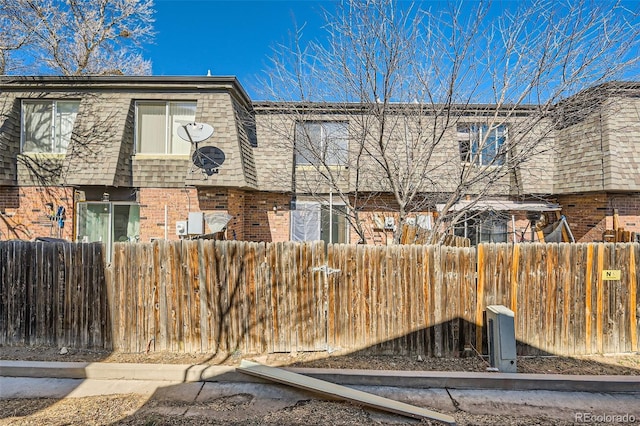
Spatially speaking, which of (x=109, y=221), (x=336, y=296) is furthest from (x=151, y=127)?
(x=336, y=296)

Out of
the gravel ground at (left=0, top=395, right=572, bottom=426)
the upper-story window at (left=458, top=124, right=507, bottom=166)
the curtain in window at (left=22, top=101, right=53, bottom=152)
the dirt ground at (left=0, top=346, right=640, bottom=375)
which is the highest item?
the curtain in window at (left=22, top=101, right=53, bottom=152)

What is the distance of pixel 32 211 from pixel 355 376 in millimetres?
9761

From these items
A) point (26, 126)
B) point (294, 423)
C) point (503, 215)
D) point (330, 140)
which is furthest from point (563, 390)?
point (26, 126)

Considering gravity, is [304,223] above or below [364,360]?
above

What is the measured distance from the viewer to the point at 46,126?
28.5ft

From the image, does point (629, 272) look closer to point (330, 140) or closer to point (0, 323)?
point (330, 140)

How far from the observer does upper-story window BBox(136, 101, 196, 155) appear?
8.69m

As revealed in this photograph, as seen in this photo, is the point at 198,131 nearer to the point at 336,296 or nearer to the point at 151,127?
the point at 151,127

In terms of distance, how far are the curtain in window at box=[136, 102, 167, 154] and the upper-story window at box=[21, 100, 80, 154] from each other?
1841mm

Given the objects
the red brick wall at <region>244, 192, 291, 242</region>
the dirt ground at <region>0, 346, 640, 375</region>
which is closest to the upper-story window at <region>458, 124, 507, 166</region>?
the dirt ground at <region>0, 346, 640, 375</region>

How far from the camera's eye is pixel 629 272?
14.0 feet

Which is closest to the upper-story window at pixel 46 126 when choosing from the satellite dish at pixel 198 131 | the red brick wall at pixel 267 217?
the satellite dish at pixel 198 131

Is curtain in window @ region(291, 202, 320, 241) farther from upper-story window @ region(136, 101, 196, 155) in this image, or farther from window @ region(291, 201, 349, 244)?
upper-story window @ region(136, 101, 196, 155)
